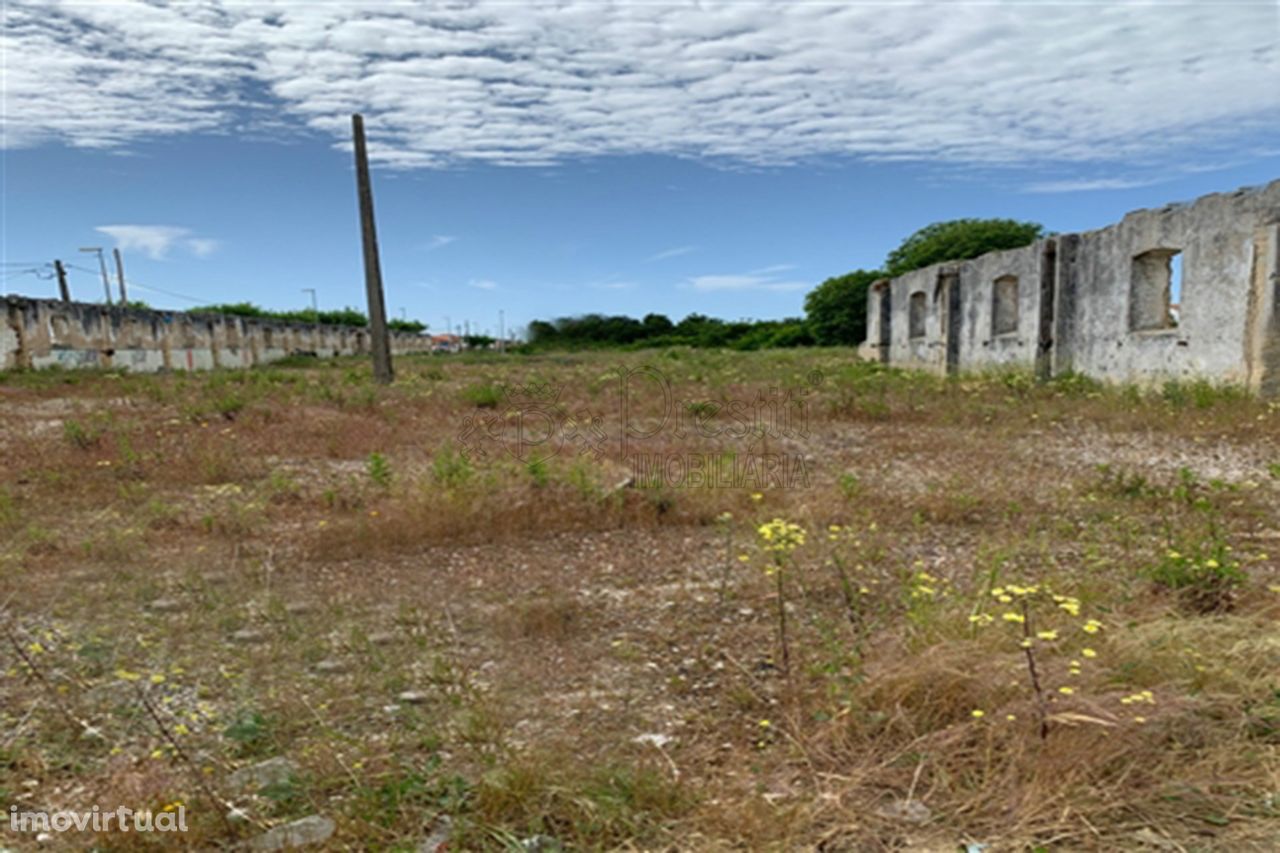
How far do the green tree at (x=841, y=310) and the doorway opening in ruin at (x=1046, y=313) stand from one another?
73.8ft

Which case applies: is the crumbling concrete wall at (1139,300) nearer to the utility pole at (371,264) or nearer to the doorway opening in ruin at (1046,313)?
the doorway opening in ruin at (1046,313)

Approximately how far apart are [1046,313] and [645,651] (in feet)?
38.0

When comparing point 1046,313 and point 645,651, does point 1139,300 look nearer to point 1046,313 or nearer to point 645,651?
point 1046,313

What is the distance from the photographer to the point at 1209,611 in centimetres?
302

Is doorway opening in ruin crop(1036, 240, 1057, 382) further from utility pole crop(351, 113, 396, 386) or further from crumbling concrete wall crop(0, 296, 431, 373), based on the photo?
crumbling concrete wall crop(0, 296, 431, 373)

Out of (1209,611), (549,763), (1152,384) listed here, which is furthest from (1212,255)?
(549,763)

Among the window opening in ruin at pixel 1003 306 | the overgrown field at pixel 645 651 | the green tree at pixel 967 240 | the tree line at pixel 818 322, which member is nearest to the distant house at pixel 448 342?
the tree line at pixel 818 322

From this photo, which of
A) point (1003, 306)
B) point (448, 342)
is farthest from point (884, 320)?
point (448, 342)

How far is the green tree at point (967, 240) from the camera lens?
3219 cm

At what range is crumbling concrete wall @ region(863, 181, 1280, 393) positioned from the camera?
26.9ft

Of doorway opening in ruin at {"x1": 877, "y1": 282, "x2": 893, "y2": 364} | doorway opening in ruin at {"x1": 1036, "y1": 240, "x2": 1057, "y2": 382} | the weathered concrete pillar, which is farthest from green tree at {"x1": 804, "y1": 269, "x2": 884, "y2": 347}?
the weathered concrete pillar

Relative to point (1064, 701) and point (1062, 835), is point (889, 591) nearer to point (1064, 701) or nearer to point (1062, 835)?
point (1064, 701)

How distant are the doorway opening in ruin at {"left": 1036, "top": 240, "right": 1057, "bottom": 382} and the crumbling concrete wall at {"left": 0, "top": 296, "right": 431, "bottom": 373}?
64.0ft

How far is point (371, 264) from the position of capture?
1416 centimetres
